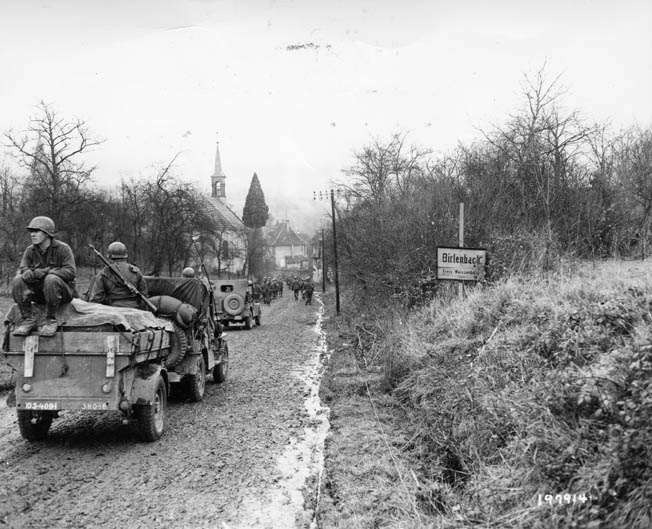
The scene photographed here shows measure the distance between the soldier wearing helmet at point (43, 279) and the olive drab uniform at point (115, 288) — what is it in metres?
1.31

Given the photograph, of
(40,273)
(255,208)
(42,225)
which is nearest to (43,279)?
(40,273)

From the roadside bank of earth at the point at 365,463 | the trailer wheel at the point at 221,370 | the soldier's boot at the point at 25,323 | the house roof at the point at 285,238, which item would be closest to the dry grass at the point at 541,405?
the roadside bank of earth at the point at 365,463

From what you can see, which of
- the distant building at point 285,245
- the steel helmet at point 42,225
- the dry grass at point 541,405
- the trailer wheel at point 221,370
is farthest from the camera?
the distant building at point 285,245

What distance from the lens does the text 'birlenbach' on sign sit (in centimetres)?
1048

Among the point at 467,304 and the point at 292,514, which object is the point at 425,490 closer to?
the point at 292,514

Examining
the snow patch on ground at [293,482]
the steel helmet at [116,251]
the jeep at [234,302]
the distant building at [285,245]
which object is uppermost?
the distant building at [285,245]

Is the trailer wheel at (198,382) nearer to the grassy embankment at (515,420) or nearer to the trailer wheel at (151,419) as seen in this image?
the trailer wheel at (151,419)

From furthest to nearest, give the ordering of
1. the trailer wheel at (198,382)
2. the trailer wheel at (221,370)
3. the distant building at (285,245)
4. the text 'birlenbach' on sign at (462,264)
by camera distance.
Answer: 1. the distant building at (285,245)
2. the trailer wheel at (221,370)
3. the text 'birlenbach' on sign at (462,264)
4. the trailer wheel at (198,382)

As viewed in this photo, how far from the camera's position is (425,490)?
524 cm

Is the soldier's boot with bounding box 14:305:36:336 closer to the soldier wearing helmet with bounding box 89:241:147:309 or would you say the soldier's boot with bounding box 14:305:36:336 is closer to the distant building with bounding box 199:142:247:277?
the soldier wearing helmet with bounding box 89:241:147:309

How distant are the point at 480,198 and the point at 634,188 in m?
6.25

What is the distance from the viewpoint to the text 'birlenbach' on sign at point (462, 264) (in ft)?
34.4

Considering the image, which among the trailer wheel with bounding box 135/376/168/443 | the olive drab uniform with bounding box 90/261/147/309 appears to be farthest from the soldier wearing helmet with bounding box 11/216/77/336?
the trailer wheel with bounding box 135/376/168/443

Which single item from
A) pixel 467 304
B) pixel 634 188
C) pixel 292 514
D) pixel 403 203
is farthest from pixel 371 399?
pixel 634 188
